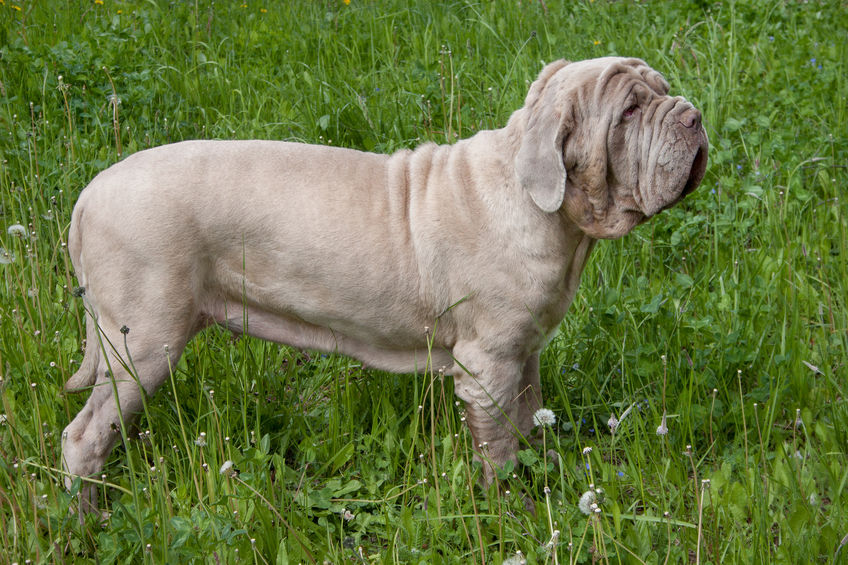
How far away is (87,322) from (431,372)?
4.38 ft

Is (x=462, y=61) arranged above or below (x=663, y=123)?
below

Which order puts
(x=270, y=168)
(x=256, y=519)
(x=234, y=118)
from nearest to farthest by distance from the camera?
(x=256, y=519) < (x=270, y=168) < (x=234, y=118)

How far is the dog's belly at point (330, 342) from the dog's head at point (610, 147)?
794 millimetres

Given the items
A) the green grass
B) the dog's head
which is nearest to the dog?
the dog's head

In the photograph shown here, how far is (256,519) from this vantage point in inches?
122

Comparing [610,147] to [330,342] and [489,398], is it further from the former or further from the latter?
[330,342]

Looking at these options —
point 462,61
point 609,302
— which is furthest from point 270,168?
point 462,61

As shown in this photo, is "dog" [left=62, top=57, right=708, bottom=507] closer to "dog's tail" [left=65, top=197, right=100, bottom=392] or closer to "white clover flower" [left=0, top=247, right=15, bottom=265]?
"dog's tail" [left=65, top=197, right=100, bottom=392]

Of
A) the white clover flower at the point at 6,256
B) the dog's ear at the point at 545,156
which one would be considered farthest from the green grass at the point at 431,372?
the dog's ear at the point at 545,156

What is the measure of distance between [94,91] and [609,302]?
326 centimetres

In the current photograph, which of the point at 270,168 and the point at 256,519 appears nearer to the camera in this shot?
the point at 256,519

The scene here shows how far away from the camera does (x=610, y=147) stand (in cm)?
317

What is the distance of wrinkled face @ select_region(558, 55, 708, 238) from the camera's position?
312 cm

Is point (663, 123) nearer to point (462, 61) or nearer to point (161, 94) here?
point (462, 61)
